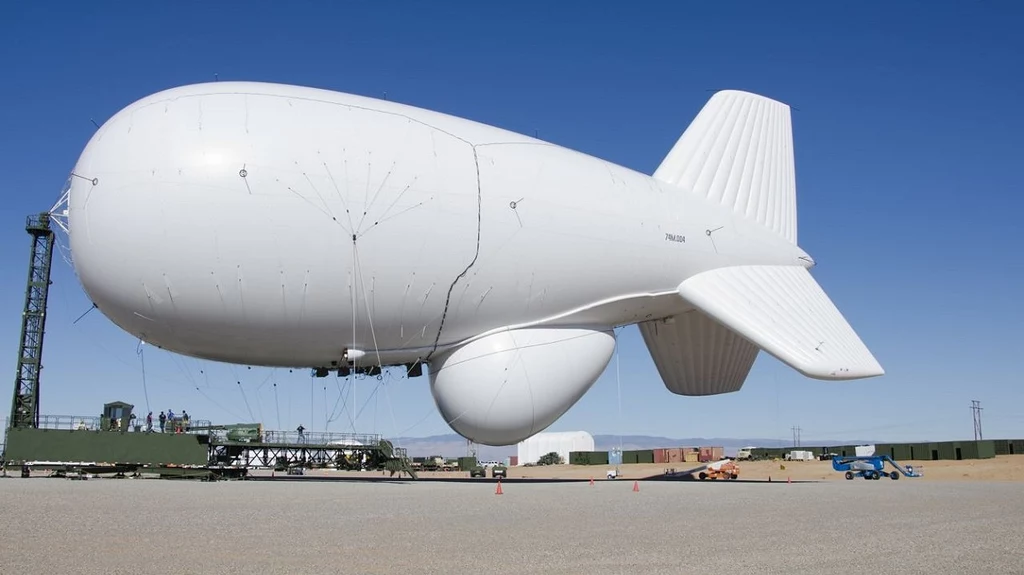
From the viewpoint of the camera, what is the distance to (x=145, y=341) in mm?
20094

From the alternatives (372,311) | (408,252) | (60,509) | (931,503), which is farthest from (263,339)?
(931,503)

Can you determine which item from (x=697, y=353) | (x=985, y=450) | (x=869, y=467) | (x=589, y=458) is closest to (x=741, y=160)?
(x=697, y=353)

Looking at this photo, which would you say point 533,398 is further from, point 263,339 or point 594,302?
point 263,339

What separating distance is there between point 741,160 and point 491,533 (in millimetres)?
18170

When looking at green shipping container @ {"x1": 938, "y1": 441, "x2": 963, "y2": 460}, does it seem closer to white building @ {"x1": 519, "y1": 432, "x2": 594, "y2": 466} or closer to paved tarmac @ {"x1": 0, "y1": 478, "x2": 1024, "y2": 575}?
white building @ {"x1": 519, "y1": 432, "x2": 594, "y2": 466}

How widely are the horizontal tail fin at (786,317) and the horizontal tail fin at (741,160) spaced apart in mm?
2359

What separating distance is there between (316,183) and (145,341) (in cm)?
606

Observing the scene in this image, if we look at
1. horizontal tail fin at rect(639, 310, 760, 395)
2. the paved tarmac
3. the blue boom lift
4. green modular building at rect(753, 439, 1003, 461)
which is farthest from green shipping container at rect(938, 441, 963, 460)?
the paved tarmac

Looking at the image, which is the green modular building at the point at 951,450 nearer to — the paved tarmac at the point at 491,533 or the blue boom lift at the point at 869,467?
the blue boom lift at the point at 869,467

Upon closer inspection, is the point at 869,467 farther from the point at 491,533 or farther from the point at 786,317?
the point at 491,533

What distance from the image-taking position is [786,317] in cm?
2219

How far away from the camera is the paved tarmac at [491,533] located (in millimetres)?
8195

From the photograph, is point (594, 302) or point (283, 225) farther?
point (594, 302)

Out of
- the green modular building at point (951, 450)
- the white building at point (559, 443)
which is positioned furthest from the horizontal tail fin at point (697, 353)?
A: the white building at point (559, 443)
